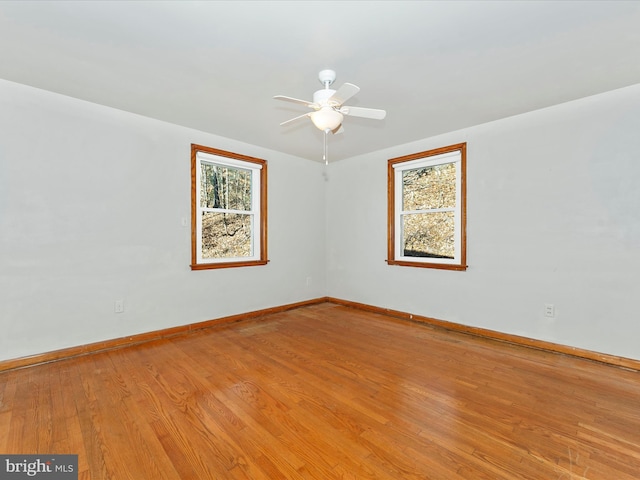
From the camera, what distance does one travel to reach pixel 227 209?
4.10 m

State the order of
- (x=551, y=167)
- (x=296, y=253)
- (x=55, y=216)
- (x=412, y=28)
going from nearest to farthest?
(x=412, y=28)
(x=55, y=216)
(x=551, y=167)
(x=296, y=253)

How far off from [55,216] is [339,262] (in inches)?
144

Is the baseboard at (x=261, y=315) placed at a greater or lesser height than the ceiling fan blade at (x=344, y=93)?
lesser

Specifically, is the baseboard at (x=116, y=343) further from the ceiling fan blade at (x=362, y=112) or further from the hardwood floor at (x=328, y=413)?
the ceiling fan blade at (x=362, y=112)

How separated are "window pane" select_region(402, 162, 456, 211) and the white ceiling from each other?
0.92 meters

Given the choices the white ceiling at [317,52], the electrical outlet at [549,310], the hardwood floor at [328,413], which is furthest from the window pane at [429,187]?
the hardwood floor at [328,413]

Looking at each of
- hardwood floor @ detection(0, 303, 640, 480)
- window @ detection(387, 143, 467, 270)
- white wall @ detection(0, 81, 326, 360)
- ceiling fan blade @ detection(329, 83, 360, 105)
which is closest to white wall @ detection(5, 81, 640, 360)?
white wall @ detection(0, 81, 326, 360)

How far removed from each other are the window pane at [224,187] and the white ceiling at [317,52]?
93 centimetres

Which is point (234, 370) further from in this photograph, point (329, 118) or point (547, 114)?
point (547, 114)

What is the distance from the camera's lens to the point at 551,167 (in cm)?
304

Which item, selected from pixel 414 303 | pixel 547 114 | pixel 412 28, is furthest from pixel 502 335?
pixel 412 28

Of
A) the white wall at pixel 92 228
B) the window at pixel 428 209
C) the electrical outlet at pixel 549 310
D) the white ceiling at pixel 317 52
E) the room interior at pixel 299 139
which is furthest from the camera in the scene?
the window at pixel 428 209

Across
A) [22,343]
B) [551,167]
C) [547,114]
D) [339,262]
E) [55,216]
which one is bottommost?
[22,343]

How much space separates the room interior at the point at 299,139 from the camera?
1911mm
